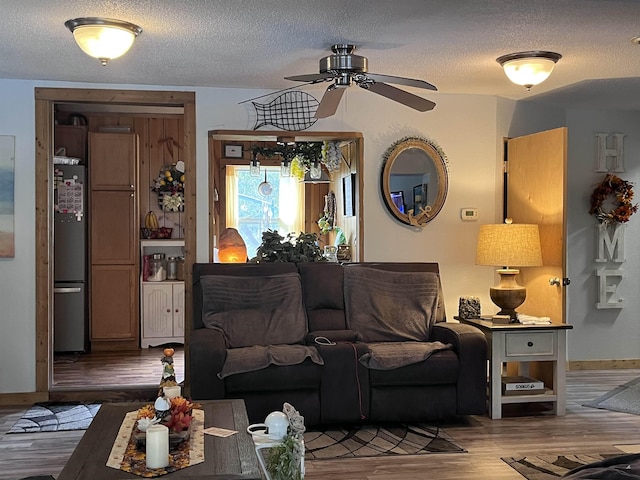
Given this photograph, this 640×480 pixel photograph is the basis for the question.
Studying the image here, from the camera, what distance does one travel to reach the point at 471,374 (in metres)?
4.68

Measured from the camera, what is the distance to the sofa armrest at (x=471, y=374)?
4.67 m

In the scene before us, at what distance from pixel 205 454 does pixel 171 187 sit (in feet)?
17.4

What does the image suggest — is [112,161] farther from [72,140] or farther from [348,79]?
[348,79]

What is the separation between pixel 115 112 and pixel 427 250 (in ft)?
12.7

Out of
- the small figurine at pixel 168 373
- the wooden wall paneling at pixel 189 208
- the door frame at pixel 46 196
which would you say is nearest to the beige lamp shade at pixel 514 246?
the wooden wall paneling at pixel 189 208

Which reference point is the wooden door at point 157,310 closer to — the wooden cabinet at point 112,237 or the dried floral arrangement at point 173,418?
the wooden cabinet at point 112,237

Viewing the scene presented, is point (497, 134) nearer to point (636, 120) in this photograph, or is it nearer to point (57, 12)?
point (636, 120)

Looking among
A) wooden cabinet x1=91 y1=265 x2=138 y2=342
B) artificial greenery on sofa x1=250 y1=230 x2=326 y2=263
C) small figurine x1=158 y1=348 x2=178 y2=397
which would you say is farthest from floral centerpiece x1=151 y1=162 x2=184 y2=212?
small figurine x1=158 y1=348 x2=178 y2=397

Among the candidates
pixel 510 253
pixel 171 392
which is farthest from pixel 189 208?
pixel 171 392

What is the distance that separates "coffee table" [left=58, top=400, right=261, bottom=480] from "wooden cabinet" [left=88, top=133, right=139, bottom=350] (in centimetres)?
400

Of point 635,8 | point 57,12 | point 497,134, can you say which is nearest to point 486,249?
point 497,134

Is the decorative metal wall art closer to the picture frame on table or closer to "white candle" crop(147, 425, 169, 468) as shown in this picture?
the picture frame on table

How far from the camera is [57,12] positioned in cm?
354

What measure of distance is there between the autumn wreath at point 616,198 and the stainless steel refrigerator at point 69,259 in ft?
15.9
